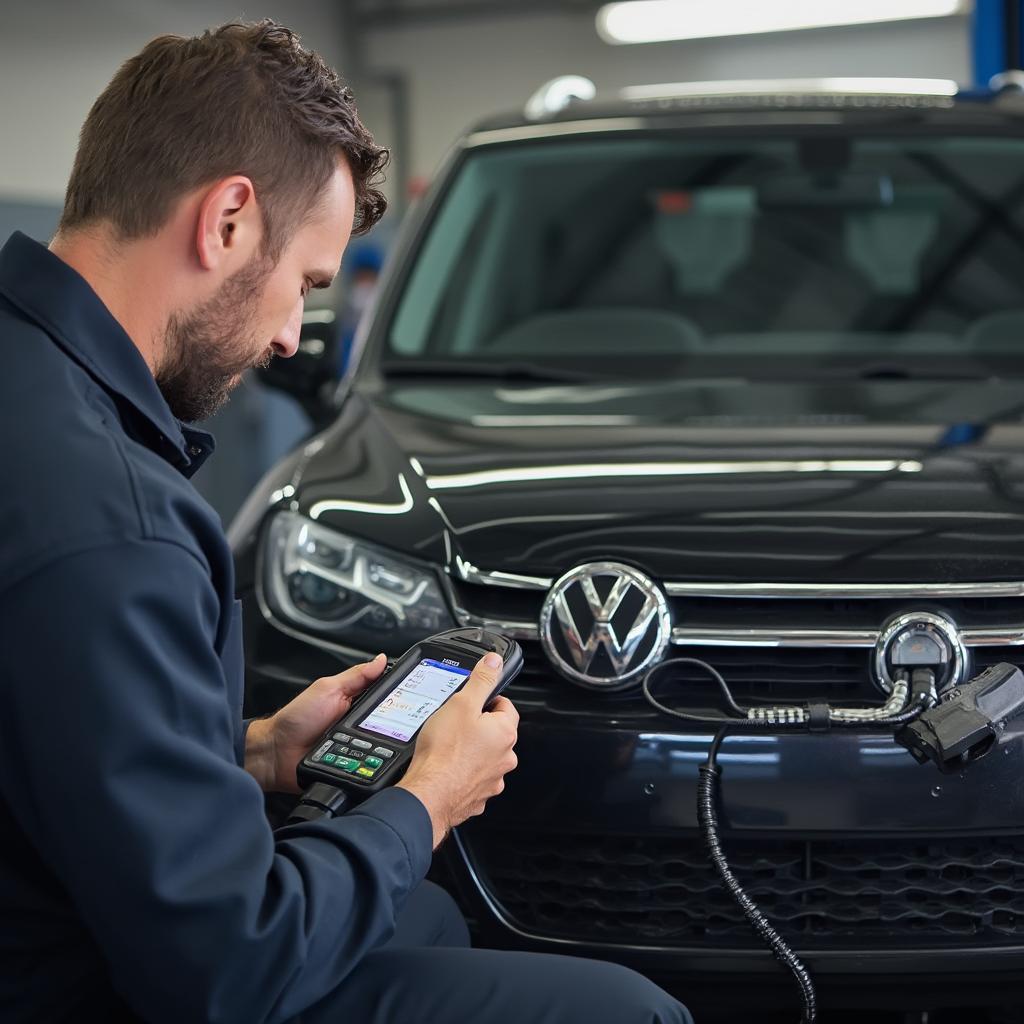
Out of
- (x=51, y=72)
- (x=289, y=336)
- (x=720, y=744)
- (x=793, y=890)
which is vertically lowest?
(x=51, y=72)

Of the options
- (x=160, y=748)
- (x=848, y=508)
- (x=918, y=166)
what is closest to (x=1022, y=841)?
(x=848, y=508)

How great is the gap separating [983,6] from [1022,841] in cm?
476

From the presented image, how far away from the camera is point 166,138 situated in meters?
1.31

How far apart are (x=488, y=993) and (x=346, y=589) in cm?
79

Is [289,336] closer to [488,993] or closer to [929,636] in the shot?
[488,993]

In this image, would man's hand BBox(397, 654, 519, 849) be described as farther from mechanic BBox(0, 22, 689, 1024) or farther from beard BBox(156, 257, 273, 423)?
beard BBox(156, 257, 273, 423)

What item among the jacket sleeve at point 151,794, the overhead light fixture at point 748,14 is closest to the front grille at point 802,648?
the jacket sleeve at point 151,794

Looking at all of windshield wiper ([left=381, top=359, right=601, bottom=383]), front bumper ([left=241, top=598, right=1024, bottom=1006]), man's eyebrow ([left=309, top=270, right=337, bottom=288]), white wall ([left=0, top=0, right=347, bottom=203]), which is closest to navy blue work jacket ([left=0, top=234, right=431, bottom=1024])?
man's eyebrow ([left=309, top=270, right=337, bottom=288])

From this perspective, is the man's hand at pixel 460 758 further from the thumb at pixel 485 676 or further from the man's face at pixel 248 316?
the man's face at pixel 248 316

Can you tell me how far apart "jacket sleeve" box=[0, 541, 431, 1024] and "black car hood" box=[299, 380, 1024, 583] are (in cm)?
82

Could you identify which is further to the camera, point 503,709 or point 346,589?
point 346,589

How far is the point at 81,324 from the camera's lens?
1288mm

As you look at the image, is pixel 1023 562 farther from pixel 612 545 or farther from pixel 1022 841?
pixel 612 545

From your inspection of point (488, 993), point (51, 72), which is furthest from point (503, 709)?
point (51, 72)
